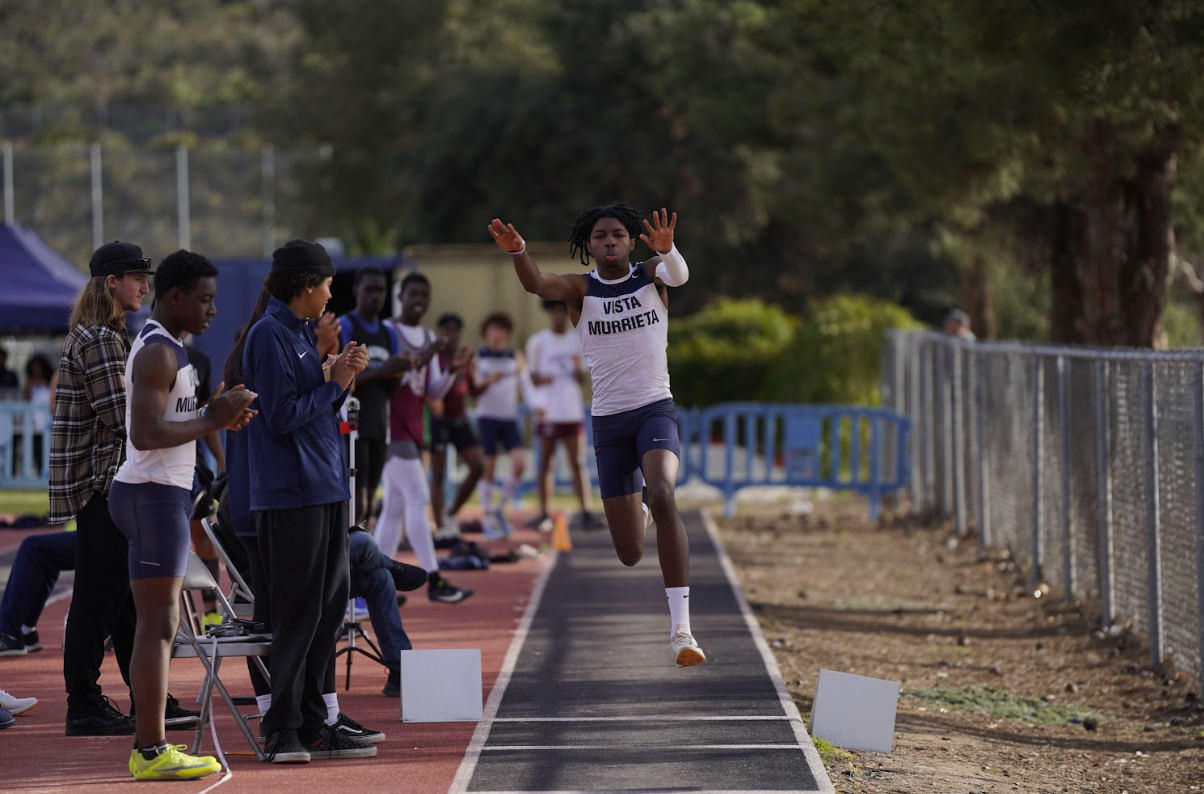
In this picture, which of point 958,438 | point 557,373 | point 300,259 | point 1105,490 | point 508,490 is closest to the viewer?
point 300,259

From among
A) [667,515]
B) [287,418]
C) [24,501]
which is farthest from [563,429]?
[287,418]

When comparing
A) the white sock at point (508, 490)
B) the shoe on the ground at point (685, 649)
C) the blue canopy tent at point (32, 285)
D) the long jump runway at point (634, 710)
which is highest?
the blue canopy tent at point (32, 285)

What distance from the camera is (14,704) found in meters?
8.80

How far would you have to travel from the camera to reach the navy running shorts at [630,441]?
29.0ft

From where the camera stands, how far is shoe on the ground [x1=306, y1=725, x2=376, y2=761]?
7.79 metres

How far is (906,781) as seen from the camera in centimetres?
796

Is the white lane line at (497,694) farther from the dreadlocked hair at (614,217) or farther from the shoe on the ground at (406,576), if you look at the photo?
the dreadlocked hair at (614,217)

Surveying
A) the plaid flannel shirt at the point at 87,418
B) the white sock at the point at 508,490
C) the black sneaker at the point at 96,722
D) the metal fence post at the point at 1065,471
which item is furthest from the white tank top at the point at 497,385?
the plaid flannel shirt at the point at 87,418

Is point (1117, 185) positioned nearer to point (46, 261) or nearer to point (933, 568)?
point (933, 568)

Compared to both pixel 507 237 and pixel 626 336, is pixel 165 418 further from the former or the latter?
pixel 626 336

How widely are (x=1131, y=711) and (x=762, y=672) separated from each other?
85.9 inches

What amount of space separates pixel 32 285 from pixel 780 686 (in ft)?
54.9

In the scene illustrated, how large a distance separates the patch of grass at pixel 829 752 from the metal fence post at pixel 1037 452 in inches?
278

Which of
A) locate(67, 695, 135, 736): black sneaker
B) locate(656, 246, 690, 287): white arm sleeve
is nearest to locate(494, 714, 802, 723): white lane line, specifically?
locate(67, 695, 135, 736): black sneaker
